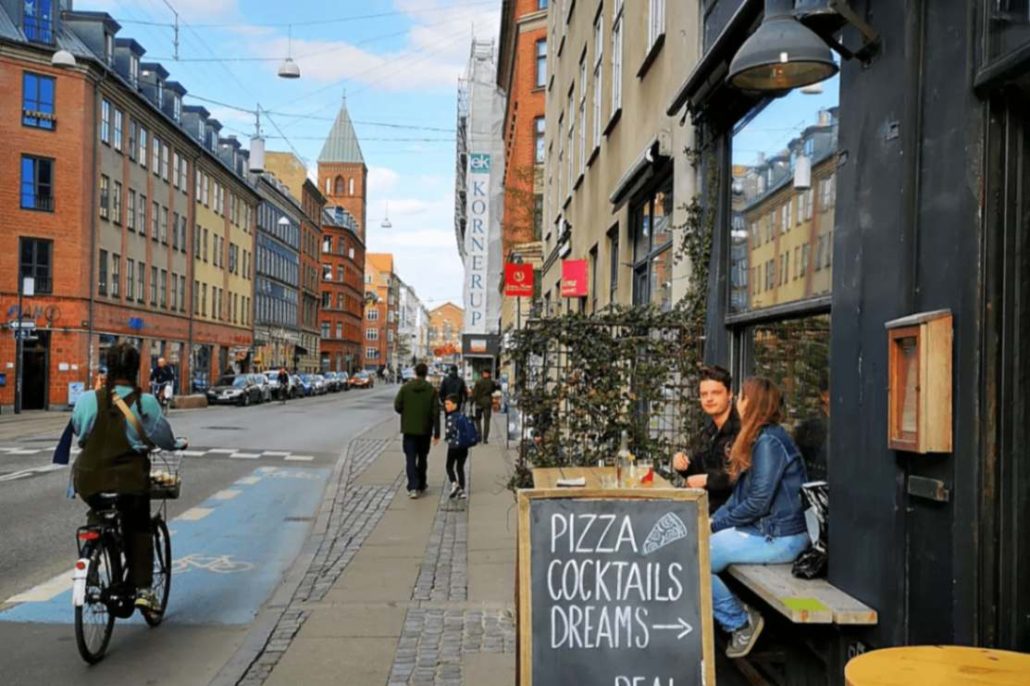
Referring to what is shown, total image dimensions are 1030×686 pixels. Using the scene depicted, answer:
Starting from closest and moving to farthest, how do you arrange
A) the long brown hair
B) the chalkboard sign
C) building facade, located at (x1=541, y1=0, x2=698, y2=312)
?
the chalkboard sign, the long brown hair, building facade, located at (x1=541, y1=0, x2=698, y2=312)

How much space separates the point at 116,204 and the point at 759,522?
41.9 metres

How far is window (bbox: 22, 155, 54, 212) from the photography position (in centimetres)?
3659

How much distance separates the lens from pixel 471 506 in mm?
12047

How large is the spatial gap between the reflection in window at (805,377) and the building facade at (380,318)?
418ft

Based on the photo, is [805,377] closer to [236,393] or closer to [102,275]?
[236,393]

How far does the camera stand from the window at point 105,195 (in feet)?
130

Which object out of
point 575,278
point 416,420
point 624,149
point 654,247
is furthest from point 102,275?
point 654,247

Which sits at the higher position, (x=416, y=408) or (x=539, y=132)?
(x=539, y=132)

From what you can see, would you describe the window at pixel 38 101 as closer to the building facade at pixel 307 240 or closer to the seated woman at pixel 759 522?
the seated woman at pixel 759 522

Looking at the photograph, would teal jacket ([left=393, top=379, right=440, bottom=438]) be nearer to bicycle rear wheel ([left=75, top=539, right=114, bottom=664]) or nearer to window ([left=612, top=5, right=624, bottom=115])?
window ([left=612, top=5, right=624, bottom=115])

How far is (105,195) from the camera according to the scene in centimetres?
4019

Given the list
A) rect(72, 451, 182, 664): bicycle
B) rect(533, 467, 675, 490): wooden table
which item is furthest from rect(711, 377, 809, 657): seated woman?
rect(72, 451, 182, 664): bicycle

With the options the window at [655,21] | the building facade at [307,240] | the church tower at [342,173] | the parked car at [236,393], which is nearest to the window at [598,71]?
the window at [655,21]

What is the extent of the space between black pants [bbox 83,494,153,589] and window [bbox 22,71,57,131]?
3576 cm
